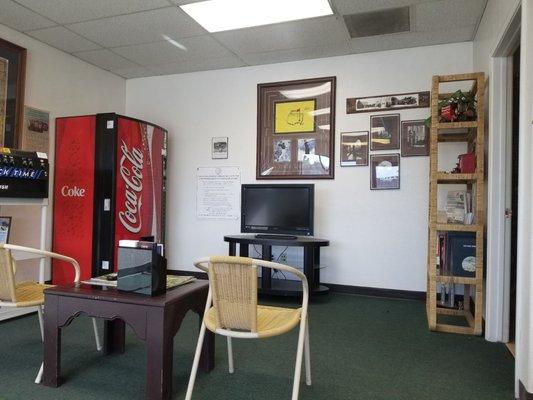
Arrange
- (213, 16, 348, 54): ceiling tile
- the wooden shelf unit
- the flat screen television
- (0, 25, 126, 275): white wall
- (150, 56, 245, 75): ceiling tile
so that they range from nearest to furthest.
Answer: the wooden shelf unit < (213, 16, 348, 54): ceiling tile < (0, 25, 126, 275): white wall < the flat screen television < (150, 56, 245, 75): ceiling tile

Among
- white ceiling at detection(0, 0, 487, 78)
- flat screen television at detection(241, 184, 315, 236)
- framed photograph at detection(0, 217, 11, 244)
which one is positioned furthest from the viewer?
flat screen television at detection(241, 184, 315, 236)

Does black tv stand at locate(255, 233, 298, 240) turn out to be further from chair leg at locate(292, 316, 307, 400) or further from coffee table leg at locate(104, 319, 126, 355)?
chair leg at locate(292, 316, 307, 400)

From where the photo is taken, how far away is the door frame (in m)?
2.73

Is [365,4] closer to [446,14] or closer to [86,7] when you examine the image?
[446,14]

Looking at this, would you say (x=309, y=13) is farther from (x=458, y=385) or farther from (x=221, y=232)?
(x=458, y=385)

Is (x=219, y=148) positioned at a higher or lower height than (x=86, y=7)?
lower

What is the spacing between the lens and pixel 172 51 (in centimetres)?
423

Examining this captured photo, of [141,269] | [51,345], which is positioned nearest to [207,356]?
[141,269]

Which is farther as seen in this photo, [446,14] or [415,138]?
[415,138]

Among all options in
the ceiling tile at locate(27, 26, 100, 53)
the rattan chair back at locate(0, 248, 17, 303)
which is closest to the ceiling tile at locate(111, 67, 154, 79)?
the ceiling tile at locate(27, 26, 100, 53)

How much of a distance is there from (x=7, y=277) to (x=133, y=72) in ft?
11.5

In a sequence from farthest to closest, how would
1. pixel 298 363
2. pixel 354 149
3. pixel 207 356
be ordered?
pixel 354 149, pixel 207 356, pixel 298 363

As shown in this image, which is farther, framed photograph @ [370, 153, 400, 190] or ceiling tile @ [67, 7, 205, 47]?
framed photograph @ [370, 153, 400, 190]

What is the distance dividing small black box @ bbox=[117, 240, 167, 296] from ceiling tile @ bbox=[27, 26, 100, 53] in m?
2.86
